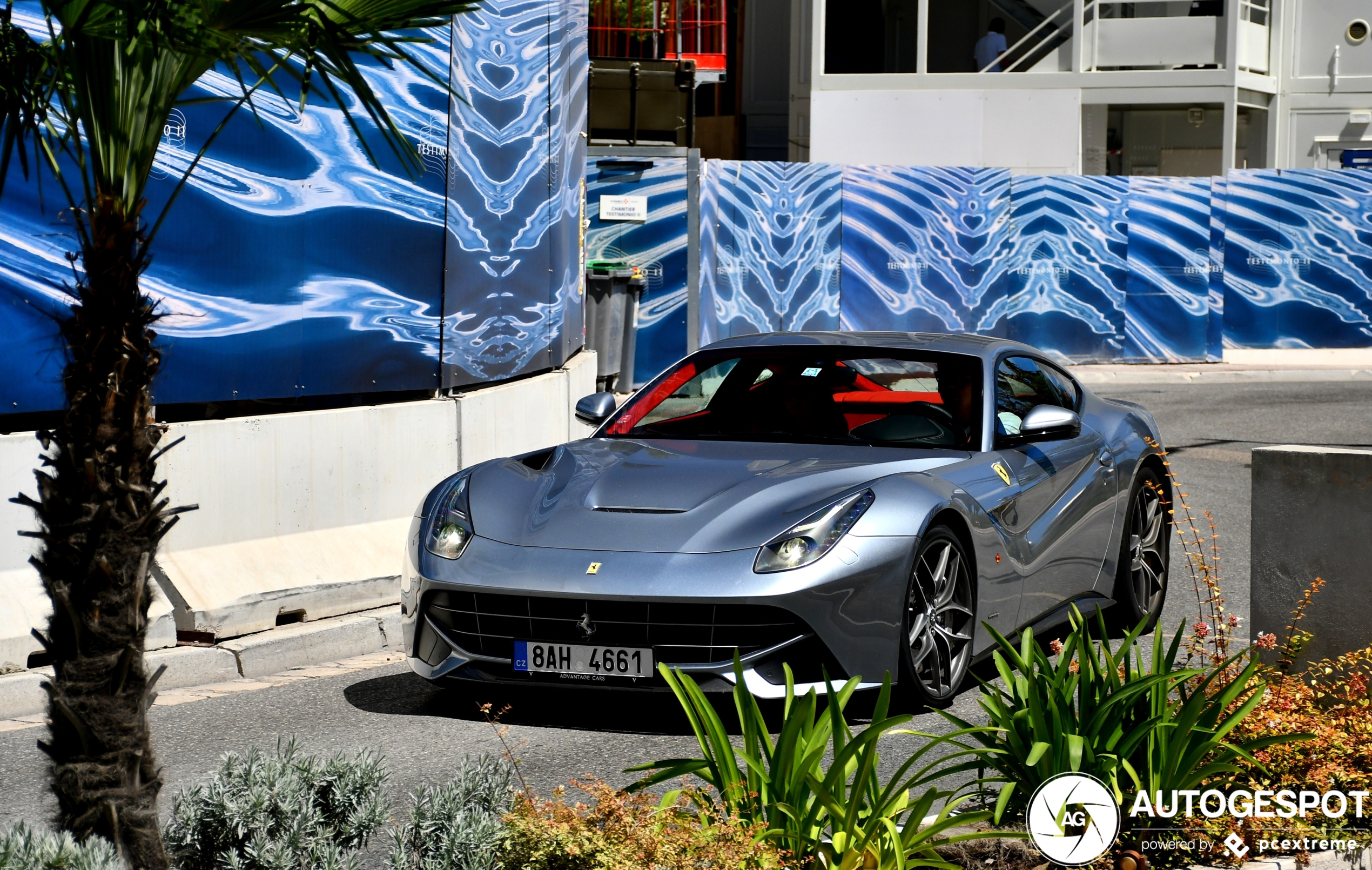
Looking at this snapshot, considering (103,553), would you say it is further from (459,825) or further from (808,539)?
(808,539)

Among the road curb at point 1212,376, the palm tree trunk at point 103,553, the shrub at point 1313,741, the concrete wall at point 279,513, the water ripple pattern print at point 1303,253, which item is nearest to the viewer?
the palm tree trunk at point 103,553

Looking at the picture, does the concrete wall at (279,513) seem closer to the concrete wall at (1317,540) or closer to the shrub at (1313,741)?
the concrete wall at (1317,540)

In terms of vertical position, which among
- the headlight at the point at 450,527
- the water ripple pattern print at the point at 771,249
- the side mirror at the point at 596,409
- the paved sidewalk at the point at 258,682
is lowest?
the paved sidewalk at the point at 258,682

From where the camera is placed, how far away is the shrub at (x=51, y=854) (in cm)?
278

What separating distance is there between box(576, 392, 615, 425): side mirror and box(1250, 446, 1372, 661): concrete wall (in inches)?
113

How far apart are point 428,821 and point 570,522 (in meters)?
2.21

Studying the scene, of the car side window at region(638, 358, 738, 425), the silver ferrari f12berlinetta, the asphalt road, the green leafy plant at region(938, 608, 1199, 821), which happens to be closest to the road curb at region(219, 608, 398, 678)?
the asphalt road

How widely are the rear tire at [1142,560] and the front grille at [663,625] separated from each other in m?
2.32

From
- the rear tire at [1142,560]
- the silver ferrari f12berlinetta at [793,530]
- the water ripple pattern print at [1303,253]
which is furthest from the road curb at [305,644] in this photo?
the water ripple pattern print at [1303,253]

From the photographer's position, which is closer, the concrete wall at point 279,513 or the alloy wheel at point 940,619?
the alloy wheel at point 940,619

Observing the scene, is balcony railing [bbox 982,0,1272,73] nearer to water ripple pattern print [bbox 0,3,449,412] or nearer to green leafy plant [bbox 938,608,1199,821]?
water ripple pattern print [bbox 0,3,449,412]

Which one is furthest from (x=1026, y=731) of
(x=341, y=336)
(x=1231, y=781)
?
(x=341, y=336)

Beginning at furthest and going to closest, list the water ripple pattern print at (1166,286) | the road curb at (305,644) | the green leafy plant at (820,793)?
1. the water ripple pattern print at (1166,286)
2. the road curb at (305,644)
3. the green leafy plant at (820,793)

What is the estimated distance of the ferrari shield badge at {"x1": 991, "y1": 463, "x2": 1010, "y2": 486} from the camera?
241 inches
